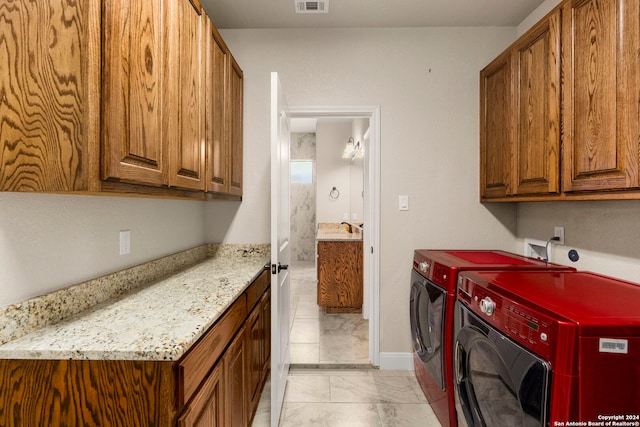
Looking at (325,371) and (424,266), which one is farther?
(325,371)

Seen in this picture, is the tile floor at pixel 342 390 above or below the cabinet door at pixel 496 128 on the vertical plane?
below

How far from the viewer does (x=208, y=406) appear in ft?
3.76

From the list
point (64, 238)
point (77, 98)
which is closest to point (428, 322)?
point (64, 238)

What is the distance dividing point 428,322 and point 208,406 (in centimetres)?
137

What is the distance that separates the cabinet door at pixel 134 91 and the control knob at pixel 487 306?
1394mm

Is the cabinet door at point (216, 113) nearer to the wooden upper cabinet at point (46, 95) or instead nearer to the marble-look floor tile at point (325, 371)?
the wooden upper cabinet at point (46, 95)

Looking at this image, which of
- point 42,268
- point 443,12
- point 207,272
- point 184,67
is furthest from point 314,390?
point 443,12

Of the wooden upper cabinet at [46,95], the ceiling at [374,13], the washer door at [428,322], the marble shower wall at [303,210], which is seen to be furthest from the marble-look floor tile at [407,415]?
the marble shower wall at [303,210]

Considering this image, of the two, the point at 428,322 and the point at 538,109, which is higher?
the point at 538,109

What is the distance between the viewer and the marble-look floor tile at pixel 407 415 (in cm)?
190

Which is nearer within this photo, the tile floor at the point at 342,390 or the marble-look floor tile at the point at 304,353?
the tile floor at the point at 342,390

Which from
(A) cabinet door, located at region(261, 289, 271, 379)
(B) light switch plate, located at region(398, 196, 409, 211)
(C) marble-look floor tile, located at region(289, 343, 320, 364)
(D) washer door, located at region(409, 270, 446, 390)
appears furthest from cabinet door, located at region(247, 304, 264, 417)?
(B) light switch plate, located at region(398, 196, 409, 211)

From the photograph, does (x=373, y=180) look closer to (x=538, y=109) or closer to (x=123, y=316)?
(x=538, y=109)

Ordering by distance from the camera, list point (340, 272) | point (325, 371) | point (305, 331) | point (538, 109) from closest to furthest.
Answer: point (538, 109)
point (325, 371)
point (305, 331)
point (340, 272)
